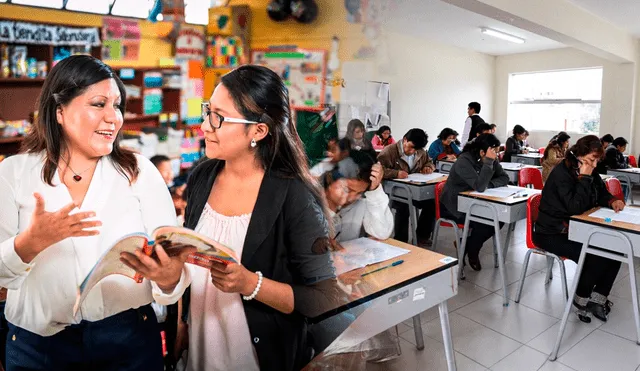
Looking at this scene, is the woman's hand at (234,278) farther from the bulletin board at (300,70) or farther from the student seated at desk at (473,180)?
the student seated at desk at (473,180)

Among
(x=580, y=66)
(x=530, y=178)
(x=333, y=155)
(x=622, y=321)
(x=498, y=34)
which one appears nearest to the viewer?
(x=333, y=155)

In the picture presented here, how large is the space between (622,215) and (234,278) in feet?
9.90

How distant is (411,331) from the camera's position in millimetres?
2580

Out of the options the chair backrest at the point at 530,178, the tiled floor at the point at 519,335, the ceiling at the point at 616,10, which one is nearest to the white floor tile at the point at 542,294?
the tiled floor at the point at 519,335

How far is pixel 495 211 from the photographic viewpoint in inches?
127

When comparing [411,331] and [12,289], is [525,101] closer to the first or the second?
[411,331]

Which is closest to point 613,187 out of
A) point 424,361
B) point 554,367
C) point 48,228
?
point 554,367

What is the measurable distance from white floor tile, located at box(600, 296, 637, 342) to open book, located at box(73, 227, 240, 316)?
3.09 m

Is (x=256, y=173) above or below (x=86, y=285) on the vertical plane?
above

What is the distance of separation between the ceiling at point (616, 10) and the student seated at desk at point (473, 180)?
381 centimetres

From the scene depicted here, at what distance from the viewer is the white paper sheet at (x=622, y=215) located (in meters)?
2.67

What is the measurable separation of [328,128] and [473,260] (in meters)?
3.54

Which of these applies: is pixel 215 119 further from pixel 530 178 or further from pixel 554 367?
pixel 530 178

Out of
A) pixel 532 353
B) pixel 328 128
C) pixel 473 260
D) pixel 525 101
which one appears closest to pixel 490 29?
pixel 473 260
